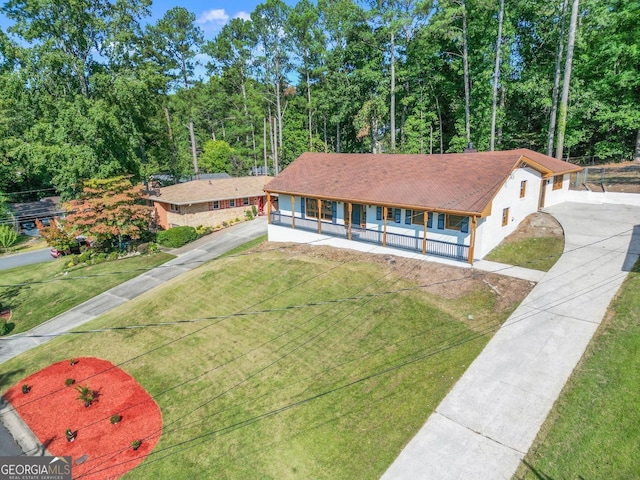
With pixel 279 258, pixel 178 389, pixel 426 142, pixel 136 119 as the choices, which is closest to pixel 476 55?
pixel 426 142

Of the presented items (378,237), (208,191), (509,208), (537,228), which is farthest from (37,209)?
(537,228)

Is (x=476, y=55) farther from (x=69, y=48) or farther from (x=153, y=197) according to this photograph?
(x=69, y=48)

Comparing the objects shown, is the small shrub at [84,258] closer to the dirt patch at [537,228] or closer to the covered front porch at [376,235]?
the covered front porch at [376,235]

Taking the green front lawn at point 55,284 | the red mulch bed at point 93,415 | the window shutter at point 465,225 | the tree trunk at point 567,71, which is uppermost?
the tree trunk at point 567,71

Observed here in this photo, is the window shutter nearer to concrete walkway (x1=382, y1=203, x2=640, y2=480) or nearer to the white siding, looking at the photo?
the white siding

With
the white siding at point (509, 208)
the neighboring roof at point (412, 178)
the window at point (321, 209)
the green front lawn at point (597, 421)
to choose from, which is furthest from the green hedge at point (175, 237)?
the green front lawn at point (597, 421)

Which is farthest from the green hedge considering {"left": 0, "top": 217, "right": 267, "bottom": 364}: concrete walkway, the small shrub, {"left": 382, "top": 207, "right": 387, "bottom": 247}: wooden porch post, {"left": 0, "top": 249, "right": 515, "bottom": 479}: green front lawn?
{"left": 382, "top": 207, "right": 387, "bottom": 247}: wooden porch post
